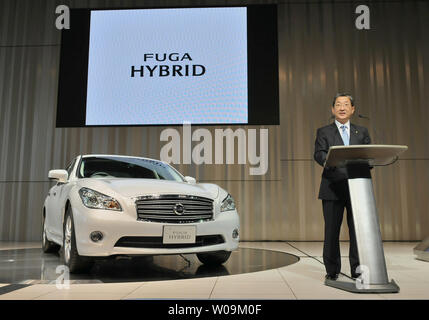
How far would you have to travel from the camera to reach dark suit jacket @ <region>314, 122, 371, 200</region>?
256 cm

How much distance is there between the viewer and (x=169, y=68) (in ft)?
21.0

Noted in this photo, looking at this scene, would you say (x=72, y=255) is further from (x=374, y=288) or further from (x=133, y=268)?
(x=374, y=288)

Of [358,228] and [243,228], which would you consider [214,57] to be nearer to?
[243,228]

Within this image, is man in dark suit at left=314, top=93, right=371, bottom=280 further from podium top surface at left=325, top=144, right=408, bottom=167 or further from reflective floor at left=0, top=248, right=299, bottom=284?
reflective floor at left=0, top=248, right=299, bottom=284

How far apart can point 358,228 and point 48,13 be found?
7.12m

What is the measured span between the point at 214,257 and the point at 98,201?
1.28 m

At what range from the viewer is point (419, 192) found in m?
6.22

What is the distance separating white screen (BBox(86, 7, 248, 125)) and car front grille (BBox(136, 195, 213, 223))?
11.5 ft

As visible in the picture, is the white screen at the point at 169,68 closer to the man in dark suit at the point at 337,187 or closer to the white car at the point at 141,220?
the white car at the point at 141,220

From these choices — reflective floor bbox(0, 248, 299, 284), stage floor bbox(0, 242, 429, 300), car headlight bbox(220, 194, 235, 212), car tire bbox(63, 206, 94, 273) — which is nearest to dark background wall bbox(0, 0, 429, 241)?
reflective floor bbox(0, 248, 299, 284)

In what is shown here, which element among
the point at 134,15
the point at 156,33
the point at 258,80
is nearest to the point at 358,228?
the point at 258,80

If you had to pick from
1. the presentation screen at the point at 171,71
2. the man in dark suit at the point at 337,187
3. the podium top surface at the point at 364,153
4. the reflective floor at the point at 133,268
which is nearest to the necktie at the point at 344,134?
the man in dark suit at the point at 337,187

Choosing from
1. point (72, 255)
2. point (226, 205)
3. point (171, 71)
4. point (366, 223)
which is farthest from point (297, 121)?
point (72, 255)
